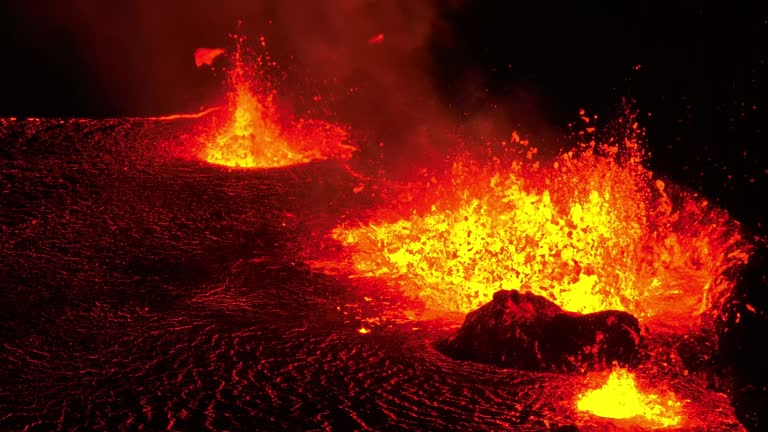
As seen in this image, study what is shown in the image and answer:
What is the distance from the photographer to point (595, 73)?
713cm

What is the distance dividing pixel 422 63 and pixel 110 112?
3.41 metres

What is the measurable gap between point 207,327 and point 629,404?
188 cm

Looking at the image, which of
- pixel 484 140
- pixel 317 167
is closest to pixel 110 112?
pixel 317 167

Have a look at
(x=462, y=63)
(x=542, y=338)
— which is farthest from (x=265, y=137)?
(x=542, y=338)

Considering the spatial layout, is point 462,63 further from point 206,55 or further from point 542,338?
point 542,338

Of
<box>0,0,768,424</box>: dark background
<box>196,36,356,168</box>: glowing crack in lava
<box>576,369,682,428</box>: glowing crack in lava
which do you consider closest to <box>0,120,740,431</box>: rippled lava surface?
<box>576,369,682,428</box>: glowing crack in lava

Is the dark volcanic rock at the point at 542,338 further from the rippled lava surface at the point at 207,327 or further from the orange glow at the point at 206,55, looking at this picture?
the orange glow at the point at 206,55

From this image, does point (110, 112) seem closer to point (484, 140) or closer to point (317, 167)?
point (317, 167)

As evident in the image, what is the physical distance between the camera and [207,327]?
3688 millimetres

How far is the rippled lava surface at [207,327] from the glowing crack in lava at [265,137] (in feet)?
2.31

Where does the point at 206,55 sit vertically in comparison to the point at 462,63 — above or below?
above

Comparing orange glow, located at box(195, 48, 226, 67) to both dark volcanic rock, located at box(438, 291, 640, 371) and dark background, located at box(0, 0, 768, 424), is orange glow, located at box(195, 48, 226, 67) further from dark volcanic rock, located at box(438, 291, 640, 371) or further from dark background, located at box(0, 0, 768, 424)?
dark volcanic rock, located at box(438, 291, 640, 371)

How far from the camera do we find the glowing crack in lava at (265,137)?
21.9 feet

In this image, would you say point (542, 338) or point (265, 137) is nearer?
point (542, 338)
